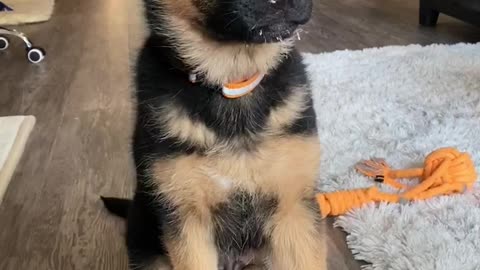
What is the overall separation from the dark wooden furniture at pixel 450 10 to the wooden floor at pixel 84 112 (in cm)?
9

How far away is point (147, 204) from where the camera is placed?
4.50ft

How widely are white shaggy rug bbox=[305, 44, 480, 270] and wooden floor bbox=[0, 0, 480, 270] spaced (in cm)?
14

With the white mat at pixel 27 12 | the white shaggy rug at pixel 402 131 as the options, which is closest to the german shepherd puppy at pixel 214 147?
the white shaggy rug at pixel 402 131

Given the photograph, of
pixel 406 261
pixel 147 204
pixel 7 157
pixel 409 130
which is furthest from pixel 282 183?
pixel 7 157

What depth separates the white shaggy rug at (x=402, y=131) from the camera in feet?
5.42

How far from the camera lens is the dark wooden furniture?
3355 mm

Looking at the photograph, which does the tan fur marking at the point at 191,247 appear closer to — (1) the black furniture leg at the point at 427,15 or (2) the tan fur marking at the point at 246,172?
(2) the tan fur marking at the point at 246,172

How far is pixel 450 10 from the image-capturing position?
3.57m

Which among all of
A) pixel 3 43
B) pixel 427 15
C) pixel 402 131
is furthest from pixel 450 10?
pixel 3 43

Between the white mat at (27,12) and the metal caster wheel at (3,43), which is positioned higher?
the metal caster wheel at (3,43)

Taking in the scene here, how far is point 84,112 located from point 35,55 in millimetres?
948

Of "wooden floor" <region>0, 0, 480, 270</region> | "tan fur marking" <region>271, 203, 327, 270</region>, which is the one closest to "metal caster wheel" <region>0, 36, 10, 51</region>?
"wooden floor" <region>0, 0, 480, 270</region>

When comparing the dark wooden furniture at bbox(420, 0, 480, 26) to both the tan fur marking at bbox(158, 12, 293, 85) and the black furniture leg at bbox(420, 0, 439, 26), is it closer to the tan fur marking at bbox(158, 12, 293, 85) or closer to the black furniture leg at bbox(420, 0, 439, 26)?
the black furniture leg at bbox(420, 0, 439, 26)

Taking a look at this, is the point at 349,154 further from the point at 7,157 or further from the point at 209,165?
the point at 7,157
